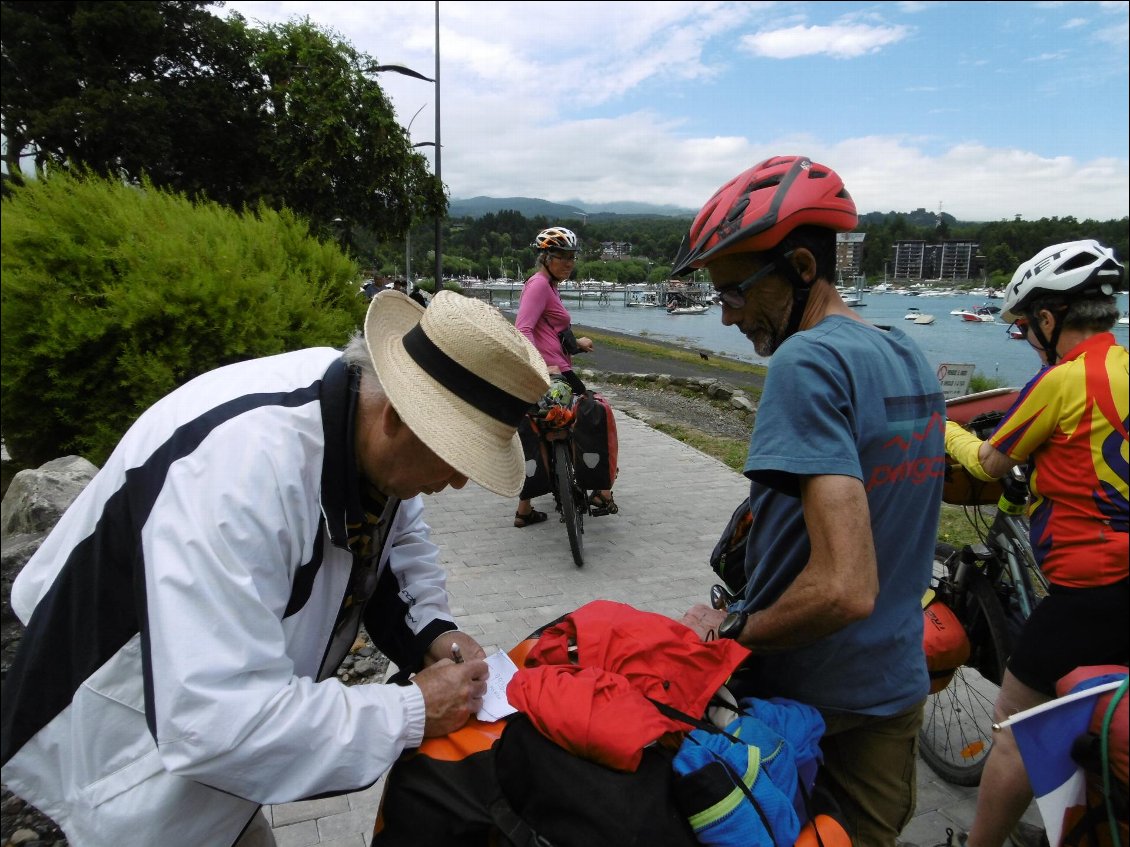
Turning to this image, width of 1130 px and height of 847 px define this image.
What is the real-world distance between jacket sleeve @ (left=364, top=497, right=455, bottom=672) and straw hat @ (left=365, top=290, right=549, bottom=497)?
1.55ft

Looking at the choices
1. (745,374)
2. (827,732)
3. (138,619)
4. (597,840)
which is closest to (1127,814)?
(827,732)

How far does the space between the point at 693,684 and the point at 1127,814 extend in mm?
906

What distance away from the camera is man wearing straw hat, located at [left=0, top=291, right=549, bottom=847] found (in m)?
1.24

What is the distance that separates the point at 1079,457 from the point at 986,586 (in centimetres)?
105

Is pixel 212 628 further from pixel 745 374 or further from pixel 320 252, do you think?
pixel 745 374

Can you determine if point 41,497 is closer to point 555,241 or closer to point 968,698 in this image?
point 555,241

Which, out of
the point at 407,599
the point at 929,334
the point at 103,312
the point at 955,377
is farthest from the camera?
the point at 929,334

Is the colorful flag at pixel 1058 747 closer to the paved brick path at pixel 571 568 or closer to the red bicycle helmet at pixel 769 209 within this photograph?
the red bicycle helmet at pixel 769 209

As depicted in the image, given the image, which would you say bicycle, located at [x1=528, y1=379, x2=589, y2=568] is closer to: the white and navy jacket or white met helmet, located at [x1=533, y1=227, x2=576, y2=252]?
white met helmet, located at [x1=533, y1=227, x2=576, y2=252]

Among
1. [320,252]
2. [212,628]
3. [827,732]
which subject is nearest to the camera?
[212,628]

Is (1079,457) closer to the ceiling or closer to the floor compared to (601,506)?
closer to the ceiling

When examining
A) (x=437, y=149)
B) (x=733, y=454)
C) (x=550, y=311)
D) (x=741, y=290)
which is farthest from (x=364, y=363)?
(x=437, y=149)

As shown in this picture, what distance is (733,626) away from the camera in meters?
1.68

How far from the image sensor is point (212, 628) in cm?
123
